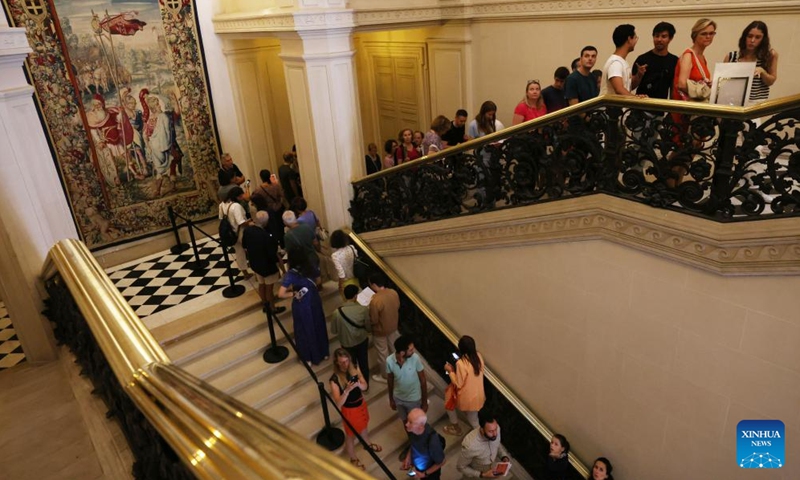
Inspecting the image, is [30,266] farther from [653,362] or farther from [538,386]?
[653,362]

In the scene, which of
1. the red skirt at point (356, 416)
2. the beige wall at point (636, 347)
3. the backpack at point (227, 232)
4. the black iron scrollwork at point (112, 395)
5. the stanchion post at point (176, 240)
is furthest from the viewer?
the stanchion post at point (176, 240)

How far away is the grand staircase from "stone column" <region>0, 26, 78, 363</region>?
1534 millimetres

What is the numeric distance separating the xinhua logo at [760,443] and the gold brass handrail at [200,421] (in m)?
4.33

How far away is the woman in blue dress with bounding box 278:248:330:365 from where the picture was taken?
5.96 metres

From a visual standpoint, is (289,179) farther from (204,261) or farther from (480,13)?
(480,13)

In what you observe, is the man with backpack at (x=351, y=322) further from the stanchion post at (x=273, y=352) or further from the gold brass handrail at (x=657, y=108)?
the gold brass handrail at (x=657, y=108)

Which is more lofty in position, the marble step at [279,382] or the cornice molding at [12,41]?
the cornice molding at [12,41]

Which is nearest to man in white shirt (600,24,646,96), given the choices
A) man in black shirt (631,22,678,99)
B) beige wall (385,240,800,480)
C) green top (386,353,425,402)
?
man in black shirt (631,22,678,99)

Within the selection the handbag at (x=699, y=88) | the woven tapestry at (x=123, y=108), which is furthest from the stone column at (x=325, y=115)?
the handbag at (x=699, y=88)

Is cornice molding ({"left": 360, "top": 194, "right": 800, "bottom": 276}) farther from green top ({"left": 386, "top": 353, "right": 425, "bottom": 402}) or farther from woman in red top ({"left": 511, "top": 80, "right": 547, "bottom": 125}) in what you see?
green top ({"left": 386, "top": 353, "right": 425, "bottom": 402})

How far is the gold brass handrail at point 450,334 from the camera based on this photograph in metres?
5.95

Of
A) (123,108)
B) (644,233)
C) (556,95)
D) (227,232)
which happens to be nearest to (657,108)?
(644,233)

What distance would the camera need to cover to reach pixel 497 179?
17.7 feet

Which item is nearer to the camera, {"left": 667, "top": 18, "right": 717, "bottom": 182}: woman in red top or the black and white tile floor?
{"left": 667, "top": 18, "right": 717, "bottom": 182}: woman in red top
